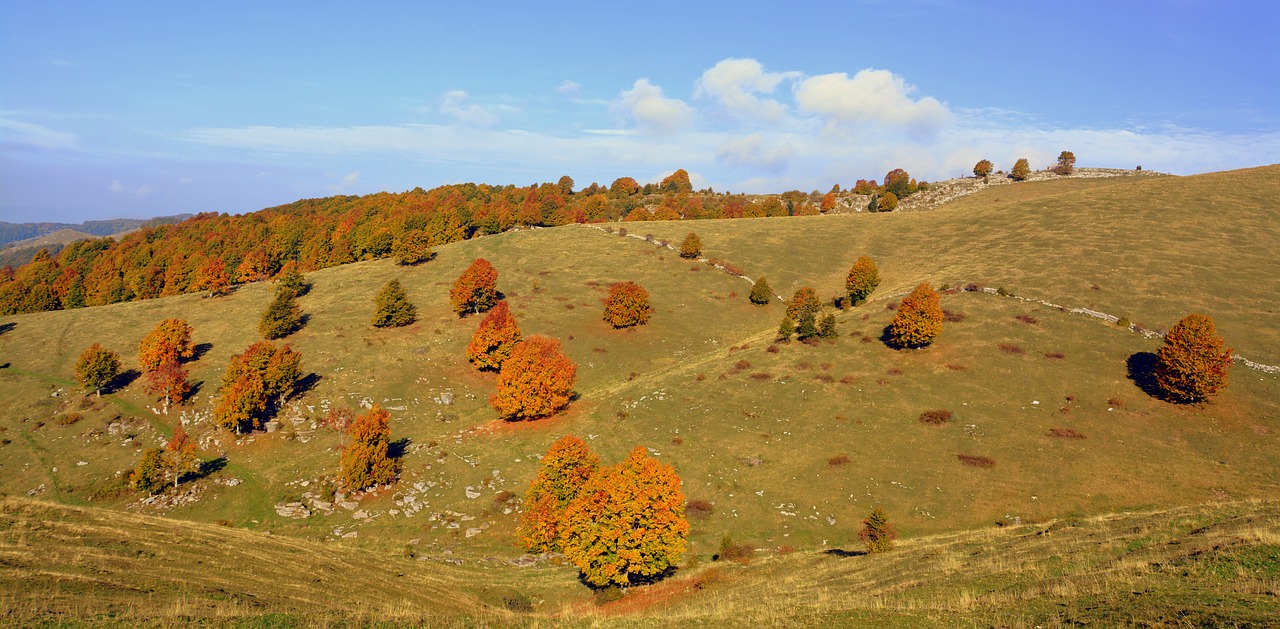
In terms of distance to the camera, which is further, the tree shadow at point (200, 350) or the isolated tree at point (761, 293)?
the isolated tree at point (761, 293)

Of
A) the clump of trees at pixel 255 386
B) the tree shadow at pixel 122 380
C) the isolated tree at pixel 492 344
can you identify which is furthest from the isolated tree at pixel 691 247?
the tree shadow at pixel 122 380

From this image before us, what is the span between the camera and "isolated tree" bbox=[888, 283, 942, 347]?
239 ft

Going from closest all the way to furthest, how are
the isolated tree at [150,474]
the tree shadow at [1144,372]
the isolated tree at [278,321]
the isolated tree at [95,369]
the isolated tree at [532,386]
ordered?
the isolated tree at [150,474] < the tree shadow at [1144,372] < the isolated tree at [532,386] < the isolated tree at [95,369] < the isolated tree at [278,321]

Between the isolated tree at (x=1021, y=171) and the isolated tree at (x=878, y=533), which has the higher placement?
the isolated tree at (x=1021, y=171)

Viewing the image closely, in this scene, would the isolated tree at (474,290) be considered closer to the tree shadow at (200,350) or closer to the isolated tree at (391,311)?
the isolated tree at (391,311)

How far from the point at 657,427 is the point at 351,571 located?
3202 centimetres

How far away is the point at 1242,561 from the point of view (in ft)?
74.6

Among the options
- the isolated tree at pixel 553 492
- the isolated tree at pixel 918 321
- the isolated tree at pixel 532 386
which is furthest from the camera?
the isolated tree at pixel 918 321

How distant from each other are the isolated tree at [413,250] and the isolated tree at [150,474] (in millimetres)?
67271

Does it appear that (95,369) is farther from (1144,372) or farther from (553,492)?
(1144,372)

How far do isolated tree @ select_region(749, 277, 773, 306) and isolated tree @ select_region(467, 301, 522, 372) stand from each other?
44.3 m

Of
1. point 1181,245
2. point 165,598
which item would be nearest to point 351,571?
point 165,598

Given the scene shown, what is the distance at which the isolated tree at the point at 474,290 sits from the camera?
94.1 metres

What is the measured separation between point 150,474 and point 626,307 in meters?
59.8
